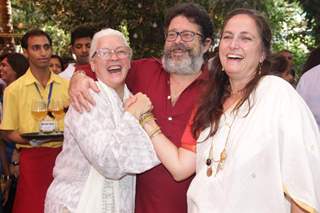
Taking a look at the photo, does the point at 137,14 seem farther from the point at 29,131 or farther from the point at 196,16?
the point at 196,16

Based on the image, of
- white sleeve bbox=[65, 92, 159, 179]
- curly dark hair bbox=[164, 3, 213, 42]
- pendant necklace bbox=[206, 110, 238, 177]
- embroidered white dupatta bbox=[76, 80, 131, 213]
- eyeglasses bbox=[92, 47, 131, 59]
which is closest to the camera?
pendant necklace bbox=[206, 110, 238, 177]

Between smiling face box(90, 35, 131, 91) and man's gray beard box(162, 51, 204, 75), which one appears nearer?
smiling face box(90, 35, 131, 91)

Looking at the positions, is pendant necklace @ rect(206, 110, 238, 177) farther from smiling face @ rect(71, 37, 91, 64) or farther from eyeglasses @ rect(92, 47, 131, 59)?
smiling face @ rect(71, 37, 91, 64)

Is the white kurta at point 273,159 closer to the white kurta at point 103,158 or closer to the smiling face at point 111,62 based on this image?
the white kurta at point 103,158

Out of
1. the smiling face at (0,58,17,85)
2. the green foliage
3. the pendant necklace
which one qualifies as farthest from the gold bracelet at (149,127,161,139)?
the green foliage

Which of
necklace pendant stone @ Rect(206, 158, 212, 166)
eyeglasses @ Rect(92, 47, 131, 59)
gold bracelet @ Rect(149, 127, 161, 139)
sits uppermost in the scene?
eyeglasses @ Rect(92, 47, 131, 59)

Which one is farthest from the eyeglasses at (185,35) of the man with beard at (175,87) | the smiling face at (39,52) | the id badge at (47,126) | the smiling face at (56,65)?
the smiling face at (56,65)

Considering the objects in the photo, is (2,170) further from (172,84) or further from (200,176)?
(200,176)

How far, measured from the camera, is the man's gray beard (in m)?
3.66

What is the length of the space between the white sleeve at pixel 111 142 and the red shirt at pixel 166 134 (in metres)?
0.36

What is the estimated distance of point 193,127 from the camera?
10.9 ft

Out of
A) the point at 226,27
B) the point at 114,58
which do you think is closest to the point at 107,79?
the point at 114,58

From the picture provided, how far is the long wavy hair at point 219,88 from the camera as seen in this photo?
10.0 feet

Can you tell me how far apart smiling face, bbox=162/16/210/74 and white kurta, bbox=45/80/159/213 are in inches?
18.5
